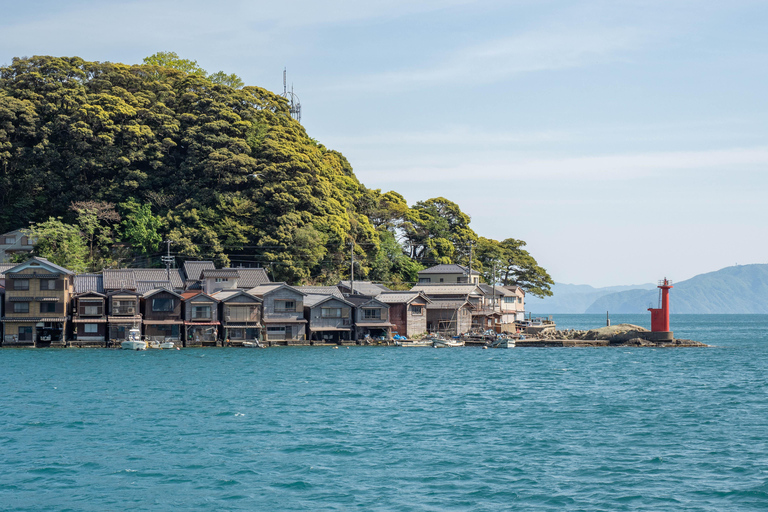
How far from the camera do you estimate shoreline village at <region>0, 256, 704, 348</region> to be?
65.2 metres

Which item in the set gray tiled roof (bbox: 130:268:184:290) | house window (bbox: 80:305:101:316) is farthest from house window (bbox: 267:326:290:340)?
house window (bbox: 80:305:101:316)

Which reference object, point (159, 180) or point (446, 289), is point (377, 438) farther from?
point (159, 180)

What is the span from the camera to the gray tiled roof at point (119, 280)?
2677 inches

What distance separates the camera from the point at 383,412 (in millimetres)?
34125

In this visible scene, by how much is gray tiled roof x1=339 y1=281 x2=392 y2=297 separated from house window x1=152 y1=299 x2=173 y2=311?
19.6 metres

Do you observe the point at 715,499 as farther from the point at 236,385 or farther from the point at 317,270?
the point at 317,270

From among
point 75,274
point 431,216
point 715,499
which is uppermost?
point 431,216

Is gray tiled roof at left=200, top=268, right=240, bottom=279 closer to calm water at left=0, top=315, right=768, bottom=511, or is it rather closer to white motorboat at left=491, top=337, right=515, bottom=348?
calm water at left=0, top=315, right=768, bottom=511

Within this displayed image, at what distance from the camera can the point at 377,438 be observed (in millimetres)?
27938

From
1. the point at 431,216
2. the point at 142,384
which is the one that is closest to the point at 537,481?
the point at 142,384

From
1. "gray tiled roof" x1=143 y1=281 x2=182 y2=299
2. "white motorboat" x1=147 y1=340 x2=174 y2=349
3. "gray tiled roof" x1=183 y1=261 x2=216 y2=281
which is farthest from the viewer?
"gray tiled roof" x1=183 y1=261 x2=216 y2=281

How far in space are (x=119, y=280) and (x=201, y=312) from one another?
8.14 metres

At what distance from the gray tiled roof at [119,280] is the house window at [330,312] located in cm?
1792

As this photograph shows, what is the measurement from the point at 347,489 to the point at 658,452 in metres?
11.4
